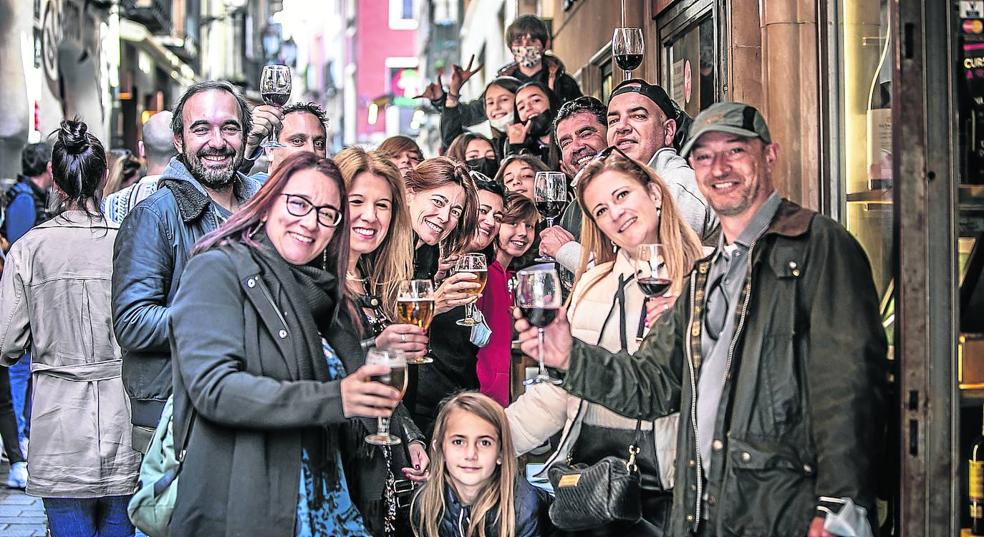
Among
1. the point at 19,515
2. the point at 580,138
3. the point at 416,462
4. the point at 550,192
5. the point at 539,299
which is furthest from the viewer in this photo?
→ the point at 19,515

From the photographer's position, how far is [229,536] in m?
3.84

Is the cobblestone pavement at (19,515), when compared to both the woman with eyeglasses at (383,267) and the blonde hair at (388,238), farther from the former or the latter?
the blonde hair at (388,238)

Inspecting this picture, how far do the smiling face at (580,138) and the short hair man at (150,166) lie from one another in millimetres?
1954

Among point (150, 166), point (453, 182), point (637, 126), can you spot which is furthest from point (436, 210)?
point (150, 166)

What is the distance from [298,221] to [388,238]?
44.7 inches

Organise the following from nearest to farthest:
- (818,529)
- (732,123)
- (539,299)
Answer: (818,529)
(732,123)
(539,299)

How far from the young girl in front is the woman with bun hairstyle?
1.53 metres

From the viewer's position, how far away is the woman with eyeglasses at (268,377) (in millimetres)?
3738

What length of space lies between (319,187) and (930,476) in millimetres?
1956

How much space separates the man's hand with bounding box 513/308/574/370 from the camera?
162 inches

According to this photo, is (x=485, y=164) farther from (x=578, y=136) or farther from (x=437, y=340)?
(x=437, y=340)

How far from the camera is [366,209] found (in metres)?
4.96

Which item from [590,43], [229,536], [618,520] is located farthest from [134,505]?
[590,43]

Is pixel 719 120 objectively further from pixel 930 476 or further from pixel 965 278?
pixel 930 476
